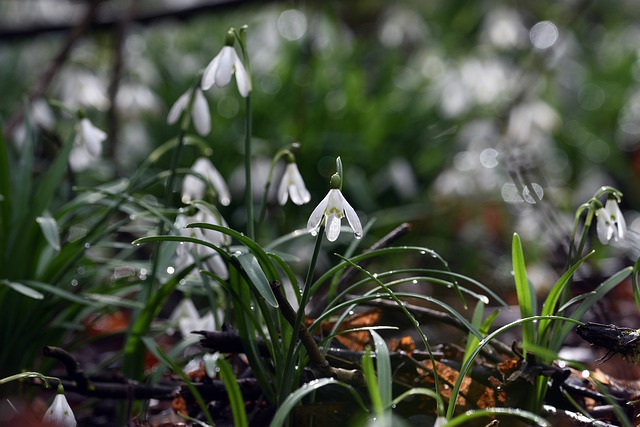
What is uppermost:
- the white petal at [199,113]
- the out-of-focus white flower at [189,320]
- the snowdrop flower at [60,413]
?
the white petal at [199,113]

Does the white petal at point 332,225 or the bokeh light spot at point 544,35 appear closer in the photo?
the white petal at point 332,225

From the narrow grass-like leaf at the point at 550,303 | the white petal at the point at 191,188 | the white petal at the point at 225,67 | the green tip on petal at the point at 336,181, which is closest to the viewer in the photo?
the green tip on petal at the point at 336,181

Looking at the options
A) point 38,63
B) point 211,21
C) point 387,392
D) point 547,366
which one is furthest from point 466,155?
point 38,63

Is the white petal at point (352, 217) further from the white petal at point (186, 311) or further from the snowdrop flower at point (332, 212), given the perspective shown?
the white petal at point (186, 311)

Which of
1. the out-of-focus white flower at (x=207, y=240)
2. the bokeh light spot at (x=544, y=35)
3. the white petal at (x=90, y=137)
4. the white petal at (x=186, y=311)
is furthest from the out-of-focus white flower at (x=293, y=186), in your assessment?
Result: the bokeh light spot at (x=544, y=35)

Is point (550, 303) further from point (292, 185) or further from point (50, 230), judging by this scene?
point (50, 230)

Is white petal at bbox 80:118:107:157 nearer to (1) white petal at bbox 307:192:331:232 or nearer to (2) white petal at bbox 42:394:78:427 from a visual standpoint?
(2) white petal at bbox 42:394:78:427

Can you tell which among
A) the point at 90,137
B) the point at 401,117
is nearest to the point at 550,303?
the point at 90,137
